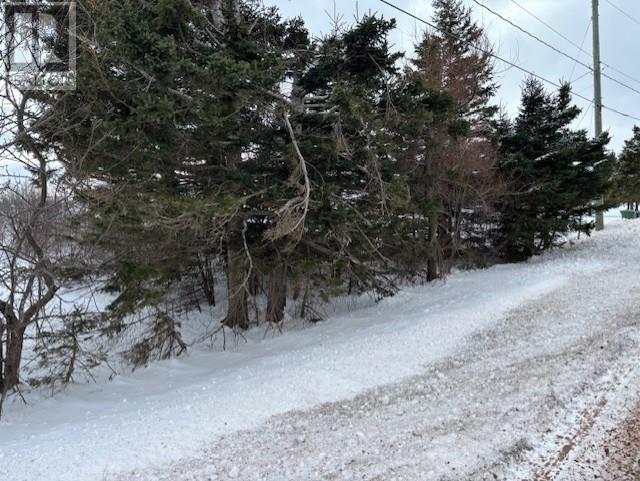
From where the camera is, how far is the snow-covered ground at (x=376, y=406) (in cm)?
325

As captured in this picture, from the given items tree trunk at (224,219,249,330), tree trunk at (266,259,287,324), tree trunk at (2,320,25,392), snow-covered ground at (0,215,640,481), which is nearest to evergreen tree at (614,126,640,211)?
snow-covered ground at (0,215,640,481)

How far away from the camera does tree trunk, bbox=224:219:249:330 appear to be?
827 centimetres

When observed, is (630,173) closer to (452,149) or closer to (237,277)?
(452,149)

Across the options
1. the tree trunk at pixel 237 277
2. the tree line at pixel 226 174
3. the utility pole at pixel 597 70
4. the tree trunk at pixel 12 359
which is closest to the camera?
the tree line at pixel 226 174

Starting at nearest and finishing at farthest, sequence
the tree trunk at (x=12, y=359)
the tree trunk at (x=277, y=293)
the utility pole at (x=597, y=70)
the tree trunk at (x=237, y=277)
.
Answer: the tree trunk at (x=12, y=359) < the tree trunk at (x=237, y=277) < the tree trunk at (x=277, y=293) < the utility pole at (x=597, y=70)

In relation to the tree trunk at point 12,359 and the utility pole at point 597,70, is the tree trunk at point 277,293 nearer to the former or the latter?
the tree trunk at point 12,359

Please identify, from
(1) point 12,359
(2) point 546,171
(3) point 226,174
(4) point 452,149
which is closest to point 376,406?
(3) point 226,174

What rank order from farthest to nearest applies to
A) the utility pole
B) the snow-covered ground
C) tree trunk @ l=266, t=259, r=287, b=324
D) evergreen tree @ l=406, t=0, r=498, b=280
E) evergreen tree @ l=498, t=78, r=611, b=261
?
1. the utility pole
2. evergreen tree @ l=498, t=78, r=611, b=261
3. evergreen tree @ l=406, t=0, r=498, b=280
4. tree trunk @ l=266, t=259, r=287, b=324
5. the snow-covered ground

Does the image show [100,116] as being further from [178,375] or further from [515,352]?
[515,352]

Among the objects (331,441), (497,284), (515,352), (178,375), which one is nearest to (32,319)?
(178,375)

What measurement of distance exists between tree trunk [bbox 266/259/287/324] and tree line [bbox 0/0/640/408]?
0.04 metres

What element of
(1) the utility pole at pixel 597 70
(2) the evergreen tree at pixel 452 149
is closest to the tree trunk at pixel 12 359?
(2) the evergreen tree at pixel 452 149

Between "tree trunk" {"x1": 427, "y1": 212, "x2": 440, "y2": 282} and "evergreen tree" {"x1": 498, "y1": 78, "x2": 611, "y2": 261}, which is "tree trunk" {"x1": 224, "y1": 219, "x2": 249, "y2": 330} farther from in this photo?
"evergreen tree" {"x1": 498, "y1": 78, "x2": 611, "y2": 261}

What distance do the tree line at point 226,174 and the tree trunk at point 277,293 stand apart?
36 millimetres
